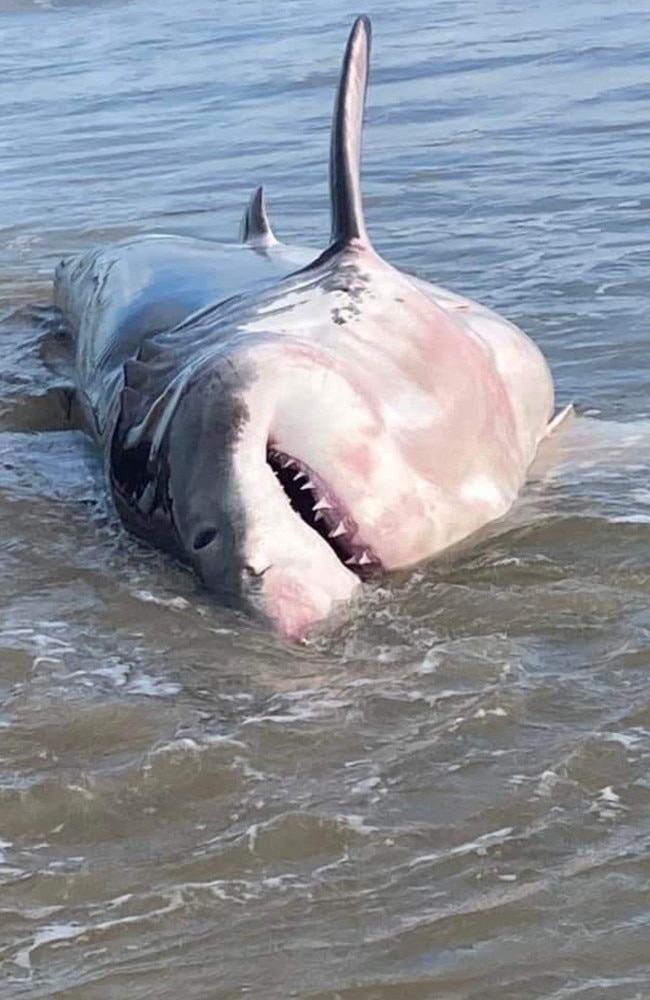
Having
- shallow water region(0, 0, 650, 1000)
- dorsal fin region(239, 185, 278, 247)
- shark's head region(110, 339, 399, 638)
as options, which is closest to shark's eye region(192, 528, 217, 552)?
shark's head region(110, 339, 399, 638)

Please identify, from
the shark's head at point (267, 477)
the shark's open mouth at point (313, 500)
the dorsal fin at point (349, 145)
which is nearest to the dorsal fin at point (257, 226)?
the dorsal fin at point (349, 145)

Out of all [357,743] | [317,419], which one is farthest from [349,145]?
[357,743]

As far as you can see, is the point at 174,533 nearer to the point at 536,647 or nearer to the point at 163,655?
the point at 163,655

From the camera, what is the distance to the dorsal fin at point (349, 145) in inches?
217

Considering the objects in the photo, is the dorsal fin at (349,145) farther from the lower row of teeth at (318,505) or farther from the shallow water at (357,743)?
the lower row of teeth at (318,505)

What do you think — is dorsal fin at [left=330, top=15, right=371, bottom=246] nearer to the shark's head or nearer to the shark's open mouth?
the shark's head

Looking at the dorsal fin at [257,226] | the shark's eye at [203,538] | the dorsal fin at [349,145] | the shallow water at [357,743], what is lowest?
the shallow water at [357,743]

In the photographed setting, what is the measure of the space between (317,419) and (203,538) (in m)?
0.40

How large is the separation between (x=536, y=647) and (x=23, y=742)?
3.78ft

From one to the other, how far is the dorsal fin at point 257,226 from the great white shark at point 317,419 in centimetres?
96

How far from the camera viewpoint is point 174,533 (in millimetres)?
4445

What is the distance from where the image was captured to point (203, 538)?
13.8 feet

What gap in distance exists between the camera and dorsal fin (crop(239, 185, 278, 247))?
6.93 metres

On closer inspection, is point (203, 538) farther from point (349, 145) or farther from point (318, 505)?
point (349, 145)
